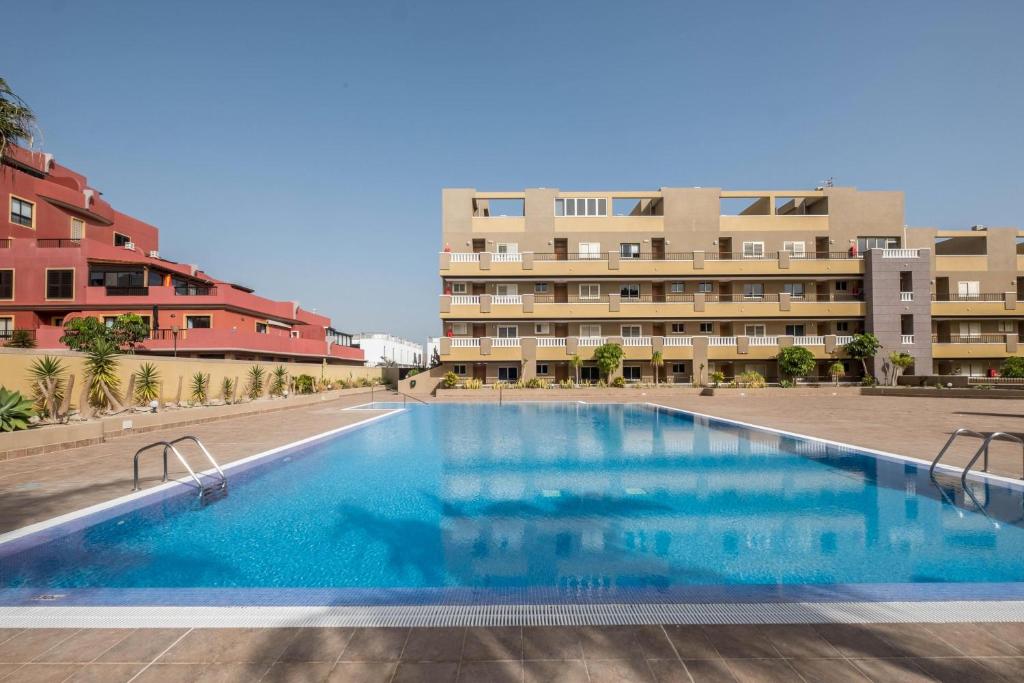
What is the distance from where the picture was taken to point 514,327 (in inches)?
1388

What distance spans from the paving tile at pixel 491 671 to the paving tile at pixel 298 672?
876mm

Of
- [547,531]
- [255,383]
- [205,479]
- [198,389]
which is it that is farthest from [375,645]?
[255,383]

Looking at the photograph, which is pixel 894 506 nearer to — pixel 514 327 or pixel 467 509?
pixel 467 509

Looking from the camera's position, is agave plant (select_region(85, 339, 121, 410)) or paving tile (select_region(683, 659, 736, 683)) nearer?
paving tile (select_region(683, 659, 736, 683))

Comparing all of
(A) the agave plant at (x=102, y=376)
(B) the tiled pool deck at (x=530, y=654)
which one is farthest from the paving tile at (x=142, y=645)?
(A) the agave plant at (x=102, y=376)

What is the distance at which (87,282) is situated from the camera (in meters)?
32.7

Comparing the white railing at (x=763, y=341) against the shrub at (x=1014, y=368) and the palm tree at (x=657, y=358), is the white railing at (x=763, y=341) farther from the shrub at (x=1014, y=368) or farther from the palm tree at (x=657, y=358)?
the shrub at (x=1014, y=368)

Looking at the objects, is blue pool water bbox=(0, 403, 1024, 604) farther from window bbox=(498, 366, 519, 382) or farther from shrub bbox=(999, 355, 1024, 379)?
shrub bbox=(999, 355, 1024, 379)

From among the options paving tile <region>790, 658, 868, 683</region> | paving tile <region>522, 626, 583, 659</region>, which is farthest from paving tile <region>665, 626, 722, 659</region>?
paving tile <region>522, 626, 583, 659</region>

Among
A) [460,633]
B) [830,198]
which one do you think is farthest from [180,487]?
[830,198]

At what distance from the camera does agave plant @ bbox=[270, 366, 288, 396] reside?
27659 millimetres

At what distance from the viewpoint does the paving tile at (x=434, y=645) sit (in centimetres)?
327

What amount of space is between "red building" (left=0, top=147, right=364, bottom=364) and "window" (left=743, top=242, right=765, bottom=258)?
1425 inches

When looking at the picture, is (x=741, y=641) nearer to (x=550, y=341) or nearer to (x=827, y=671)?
(x=827, y=671)
